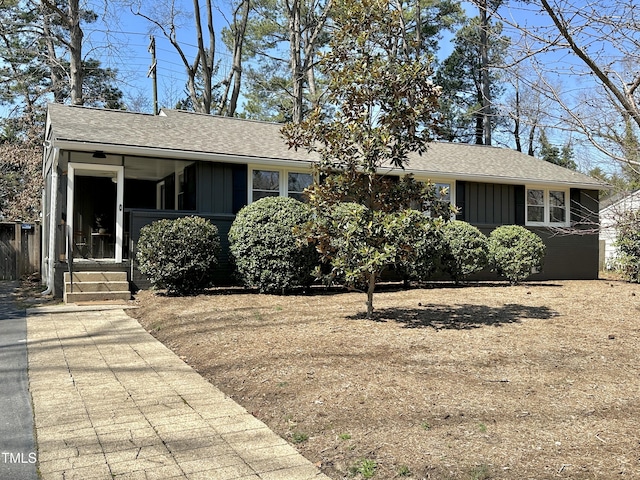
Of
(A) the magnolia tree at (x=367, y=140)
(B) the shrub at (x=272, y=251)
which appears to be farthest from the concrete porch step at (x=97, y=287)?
(A) the magnolia tree at (x=367, y=140)

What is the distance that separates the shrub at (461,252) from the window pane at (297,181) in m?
3.55

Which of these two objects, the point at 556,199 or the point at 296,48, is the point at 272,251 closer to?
the point at 556,199

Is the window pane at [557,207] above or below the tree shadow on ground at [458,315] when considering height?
above

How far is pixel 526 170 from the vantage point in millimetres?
16422

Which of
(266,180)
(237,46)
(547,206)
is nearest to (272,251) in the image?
(266,180)

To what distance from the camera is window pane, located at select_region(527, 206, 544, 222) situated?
1587 cm

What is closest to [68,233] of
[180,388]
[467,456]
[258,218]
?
[258,218]

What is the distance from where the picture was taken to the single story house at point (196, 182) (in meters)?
10.8

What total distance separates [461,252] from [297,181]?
13.9 ft

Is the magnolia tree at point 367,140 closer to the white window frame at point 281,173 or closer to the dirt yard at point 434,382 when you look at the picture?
the dirt yard at point 434,382

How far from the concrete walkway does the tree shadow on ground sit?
305 cm

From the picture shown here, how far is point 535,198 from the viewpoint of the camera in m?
16.0

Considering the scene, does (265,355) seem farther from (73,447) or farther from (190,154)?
(190,154)

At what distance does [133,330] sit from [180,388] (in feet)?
9.75
